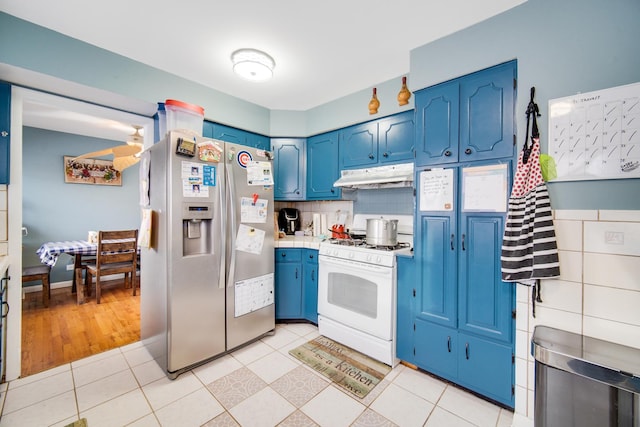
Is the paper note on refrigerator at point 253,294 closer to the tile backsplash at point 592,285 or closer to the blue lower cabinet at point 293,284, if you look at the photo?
the blue lower cabinet at point 293,284

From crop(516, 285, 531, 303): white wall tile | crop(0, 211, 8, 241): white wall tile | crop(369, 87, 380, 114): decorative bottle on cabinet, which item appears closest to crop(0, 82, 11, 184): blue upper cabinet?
crop(0, 211, 8, 241): white wall tile

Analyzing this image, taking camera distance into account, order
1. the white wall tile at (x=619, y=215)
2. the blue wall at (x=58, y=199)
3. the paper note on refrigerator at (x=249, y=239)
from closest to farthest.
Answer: the white wall tile at (x=619, y=215) < the paper note on refrigerator at (x=249, y=239) < the blue wall at (x=58, y=199)

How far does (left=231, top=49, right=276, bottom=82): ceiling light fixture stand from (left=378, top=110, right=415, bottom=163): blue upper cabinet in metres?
1.13

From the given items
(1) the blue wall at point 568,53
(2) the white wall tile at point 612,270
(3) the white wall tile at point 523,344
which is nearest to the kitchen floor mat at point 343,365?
(3) the white wall tile at point 523,344

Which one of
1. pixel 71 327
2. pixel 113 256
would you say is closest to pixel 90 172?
pixel 113 256

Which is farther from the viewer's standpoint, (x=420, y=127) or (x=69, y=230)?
(x=69, y=230)

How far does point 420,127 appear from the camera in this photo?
195 cm

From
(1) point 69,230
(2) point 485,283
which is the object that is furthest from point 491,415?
(1) point 69,230

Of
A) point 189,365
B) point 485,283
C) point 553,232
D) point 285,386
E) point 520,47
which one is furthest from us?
point 189,365

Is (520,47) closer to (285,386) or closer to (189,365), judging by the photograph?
(285,386)

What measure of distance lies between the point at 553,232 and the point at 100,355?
3427mm

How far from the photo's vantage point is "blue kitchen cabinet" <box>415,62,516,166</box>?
5.19ft

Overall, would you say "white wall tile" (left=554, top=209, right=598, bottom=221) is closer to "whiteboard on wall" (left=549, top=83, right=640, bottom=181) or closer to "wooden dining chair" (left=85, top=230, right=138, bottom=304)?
"whiteboard on wall" (left=549, top=83, right=640, bottom=181)

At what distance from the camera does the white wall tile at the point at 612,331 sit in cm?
122
